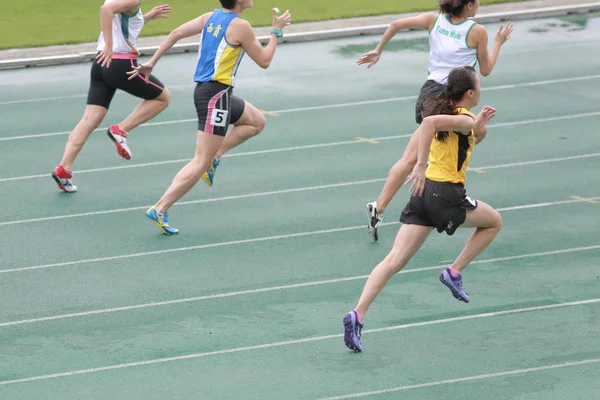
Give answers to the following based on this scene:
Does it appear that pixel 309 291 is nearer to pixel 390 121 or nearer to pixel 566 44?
pixel 390 121

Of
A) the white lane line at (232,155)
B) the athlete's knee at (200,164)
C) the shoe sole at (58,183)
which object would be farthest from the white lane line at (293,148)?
the athlete's knee at (200,164)

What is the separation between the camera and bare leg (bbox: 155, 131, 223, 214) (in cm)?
908

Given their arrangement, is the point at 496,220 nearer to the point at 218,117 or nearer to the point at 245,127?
the point at 218,117

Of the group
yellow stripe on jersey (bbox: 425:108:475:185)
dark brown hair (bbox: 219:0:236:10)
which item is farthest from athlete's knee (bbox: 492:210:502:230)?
dark brown hair (bbox: 219:0:236:10)

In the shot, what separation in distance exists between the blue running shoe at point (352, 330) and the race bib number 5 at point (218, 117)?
107 inches

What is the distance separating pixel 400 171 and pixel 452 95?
6.70 ft

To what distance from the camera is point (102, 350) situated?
7109 mm

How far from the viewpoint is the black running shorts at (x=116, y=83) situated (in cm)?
1004

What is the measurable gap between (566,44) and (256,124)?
7.62 metres

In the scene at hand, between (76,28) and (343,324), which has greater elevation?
(343,324)

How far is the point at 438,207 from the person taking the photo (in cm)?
686

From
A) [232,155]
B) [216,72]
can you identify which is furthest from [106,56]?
[232,155]

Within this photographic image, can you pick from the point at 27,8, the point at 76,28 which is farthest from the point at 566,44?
the point at 27,8

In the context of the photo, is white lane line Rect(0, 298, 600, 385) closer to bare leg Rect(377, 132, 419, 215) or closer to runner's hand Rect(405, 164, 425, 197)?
runner's hand Rect(405, 164, 425, 197)
